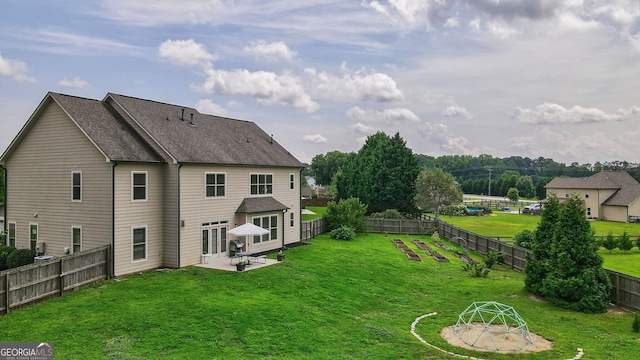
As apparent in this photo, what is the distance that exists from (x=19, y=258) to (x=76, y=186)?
4629 mm

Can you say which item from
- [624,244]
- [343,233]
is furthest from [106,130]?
[624,244]

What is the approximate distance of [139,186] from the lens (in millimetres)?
19312

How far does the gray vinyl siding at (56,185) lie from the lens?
1844cm

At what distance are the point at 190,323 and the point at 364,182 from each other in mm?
45004

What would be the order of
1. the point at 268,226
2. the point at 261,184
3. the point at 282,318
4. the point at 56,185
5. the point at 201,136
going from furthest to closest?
the point at 261,184 → the point at 268,226 → the point at 201,136 → the point at 56,185 → the point at 282,318

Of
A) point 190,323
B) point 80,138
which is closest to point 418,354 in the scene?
point 190,323

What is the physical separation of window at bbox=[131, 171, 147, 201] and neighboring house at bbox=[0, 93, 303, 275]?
0.15ft

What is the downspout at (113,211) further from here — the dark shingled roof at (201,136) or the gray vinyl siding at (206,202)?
the gray vinyl siding at (206,202)

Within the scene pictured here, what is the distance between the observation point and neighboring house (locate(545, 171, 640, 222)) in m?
56.5

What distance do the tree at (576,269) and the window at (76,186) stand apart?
2042cm

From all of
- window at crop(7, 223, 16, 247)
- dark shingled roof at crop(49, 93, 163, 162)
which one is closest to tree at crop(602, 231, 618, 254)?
dark shingled roof at crop(49, 93, 163, 162)

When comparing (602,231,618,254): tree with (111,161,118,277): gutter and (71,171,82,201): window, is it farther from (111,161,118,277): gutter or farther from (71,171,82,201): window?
(71,171,82,201): window

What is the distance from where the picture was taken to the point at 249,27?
1079 inches

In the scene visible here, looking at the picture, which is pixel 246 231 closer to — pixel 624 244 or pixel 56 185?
pixel 56 185
